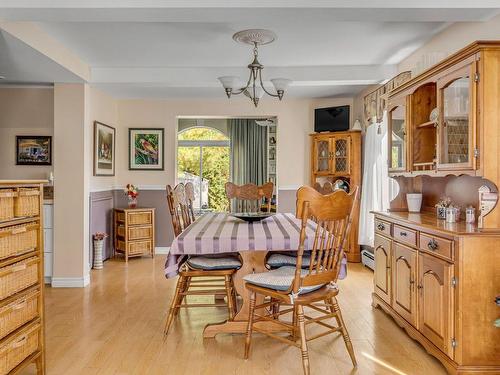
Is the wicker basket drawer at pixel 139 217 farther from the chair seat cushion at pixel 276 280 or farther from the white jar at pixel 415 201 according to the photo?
the white jar at pixel 415 201

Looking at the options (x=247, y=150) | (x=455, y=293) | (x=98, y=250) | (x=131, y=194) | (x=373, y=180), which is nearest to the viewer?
(x=455, y=293)

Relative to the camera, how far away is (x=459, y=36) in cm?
330

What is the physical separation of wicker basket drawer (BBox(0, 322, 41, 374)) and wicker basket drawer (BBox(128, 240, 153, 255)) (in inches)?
135

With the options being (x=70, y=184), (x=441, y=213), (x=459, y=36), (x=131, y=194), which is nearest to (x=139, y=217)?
(x=131, y=194)

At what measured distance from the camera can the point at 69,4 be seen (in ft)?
8.49

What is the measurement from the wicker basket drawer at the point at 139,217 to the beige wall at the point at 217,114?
1.93 feet

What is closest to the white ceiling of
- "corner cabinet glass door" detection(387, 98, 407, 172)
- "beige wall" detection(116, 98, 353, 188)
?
"beige wall" detection(116, 98, 353, 188)

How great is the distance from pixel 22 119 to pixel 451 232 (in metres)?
4.65

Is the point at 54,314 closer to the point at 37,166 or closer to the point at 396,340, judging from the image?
the point at 37,166

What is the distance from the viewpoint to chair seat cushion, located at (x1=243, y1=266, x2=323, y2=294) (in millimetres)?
2473

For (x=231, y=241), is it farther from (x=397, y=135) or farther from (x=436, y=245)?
(x=397, y=135)

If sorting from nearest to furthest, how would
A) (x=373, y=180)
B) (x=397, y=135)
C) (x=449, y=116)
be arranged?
(x=449, y=116) < (x=397, y=135) < (x=373, y=180)

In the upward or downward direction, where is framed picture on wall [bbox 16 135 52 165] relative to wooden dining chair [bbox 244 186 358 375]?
upward

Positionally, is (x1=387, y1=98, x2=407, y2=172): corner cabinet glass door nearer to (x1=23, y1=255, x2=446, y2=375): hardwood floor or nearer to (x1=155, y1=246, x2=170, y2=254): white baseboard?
(x1=23, y1=255, x2=446, y2=375): hardwood floor
